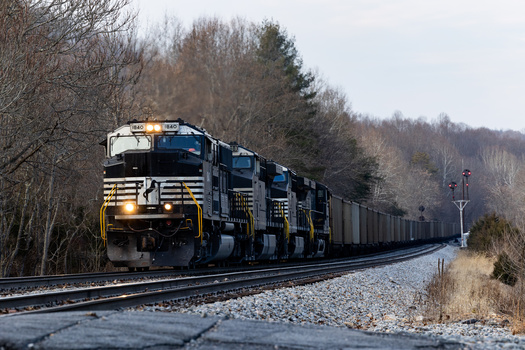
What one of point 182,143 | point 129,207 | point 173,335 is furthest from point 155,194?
point 173,335

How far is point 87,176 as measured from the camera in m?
24.2

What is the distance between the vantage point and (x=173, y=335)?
459cm

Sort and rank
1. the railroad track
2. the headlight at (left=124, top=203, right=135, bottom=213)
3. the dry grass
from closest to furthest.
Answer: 1. the railroad track
2. the dry grass
3. the headlight at (left=124, top=203, right=135, bottom=213)

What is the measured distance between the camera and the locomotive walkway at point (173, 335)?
4.34 metres

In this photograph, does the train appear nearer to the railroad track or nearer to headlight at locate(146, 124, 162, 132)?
headlight at locate(146, 124, 162, 132)

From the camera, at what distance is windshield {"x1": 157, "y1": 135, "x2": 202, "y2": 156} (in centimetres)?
1541

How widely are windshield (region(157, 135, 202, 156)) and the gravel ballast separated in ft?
13.7

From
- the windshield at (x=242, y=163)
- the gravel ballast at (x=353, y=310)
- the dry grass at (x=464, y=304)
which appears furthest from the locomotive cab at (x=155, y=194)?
the dry grass at (x=464, y=304)

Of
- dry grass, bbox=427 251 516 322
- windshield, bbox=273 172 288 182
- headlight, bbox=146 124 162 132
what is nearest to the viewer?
dry grass, bbox=427 251 516 322

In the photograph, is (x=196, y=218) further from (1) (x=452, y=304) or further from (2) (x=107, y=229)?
(1) (x=452, y=304)

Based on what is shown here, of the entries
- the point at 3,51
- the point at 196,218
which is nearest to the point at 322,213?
the point at 196,218

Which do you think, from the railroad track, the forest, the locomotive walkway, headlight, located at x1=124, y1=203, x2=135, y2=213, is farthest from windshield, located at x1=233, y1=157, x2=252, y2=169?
the locomotive walkway

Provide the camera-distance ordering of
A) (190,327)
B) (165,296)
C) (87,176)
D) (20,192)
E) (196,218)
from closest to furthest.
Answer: (190,327) → (165,296) → (196,218) → (20,192) → (87,176)

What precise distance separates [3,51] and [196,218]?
19.3 feet
